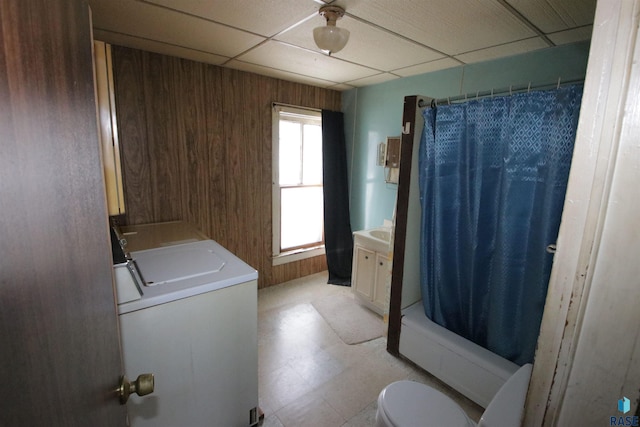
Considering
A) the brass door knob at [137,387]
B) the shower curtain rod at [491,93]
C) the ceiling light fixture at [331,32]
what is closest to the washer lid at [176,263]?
the brass door knob at [137,387]

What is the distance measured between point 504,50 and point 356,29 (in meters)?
1.12

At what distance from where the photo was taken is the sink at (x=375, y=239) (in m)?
2.77

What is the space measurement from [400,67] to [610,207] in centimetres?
254

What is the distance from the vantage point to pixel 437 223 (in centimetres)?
204

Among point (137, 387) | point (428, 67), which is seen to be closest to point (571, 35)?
point (428, 67)

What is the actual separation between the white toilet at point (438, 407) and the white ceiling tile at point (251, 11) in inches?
78.1

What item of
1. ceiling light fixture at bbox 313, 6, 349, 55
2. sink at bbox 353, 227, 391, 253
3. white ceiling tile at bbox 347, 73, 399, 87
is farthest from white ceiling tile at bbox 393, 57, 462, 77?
sink at bbox 353, 227, 391, 253

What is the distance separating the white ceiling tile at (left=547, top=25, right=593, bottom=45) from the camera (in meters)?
1.69

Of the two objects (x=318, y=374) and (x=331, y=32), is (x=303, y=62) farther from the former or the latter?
(x=318, y=374)

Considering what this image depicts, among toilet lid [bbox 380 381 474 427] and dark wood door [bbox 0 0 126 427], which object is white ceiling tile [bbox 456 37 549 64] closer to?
toilet lid [bbox 380 381 474 427]

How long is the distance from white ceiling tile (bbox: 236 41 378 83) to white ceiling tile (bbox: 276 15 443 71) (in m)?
0.12

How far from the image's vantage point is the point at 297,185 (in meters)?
3.48

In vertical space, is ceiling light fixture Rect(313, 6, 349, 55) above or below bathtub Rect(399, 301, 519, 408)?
above

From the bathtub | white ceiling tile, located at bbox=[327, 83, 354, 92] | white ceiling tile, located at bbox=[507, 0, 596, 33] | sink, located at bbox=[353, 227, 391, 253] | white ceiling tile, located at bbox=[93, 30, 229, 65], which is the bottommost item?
the bathtub
